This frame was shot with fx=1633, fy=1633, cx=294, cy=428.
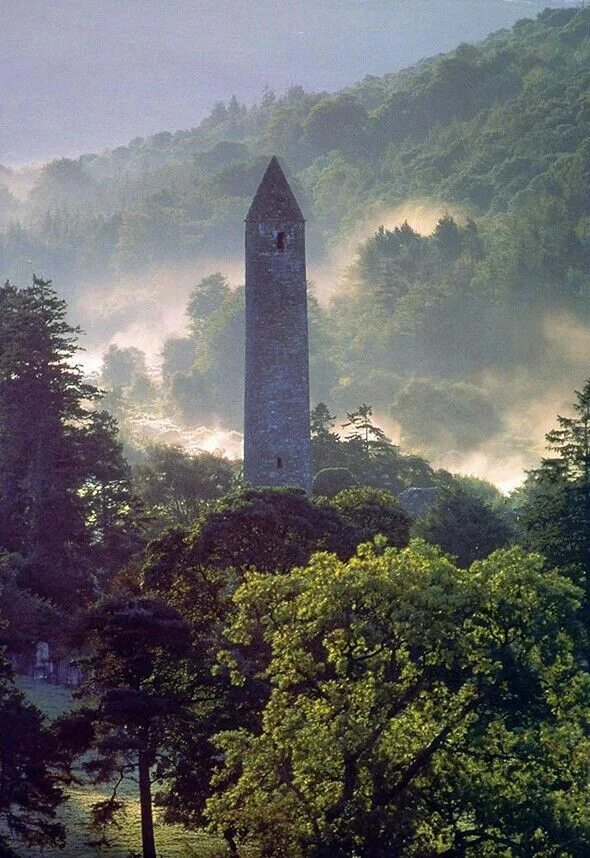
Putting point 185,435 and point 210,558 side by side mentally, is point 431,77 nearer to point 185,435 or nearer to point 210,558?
point 185,435

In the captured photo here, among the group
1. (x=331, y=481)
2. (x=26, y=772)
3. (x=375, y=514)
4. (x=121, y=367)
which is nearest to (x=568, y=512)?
(x=375, y=514)

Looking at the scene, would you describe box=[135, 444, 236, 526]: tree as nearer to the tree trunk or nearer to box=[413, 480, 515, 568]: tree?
box=[413, 480, 515, 568]: tree

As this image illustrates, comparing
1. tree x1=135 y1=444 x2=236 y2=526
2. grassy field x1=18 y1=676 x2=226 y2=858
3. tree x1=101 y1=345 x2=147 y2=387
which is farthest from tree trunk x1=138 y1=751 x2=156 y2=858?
tree x1=101 y1=345 x2=147 y2=387

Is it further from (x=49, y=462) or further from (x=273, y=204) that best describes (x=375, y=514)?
(x=49, y=462)

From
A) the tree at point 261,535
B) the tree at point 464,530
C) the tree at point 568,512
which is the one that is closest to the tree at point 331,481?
the tree at point 464,530

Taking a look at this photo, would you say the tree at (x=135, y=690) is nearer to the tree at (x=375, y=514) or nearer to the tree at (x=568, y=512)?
the tree at (x=375, y=514)

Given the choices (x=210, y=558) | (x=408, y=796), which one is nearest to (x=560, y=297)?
(x=210, y=558)

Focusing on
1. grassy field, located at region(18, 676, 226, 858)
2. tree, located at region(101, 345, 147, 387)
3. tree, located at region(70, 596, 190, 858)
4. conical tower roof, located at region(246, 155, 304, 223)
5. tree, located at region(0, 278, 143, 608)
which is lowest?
grassy field, located at region(18, 676, 226, 858)
